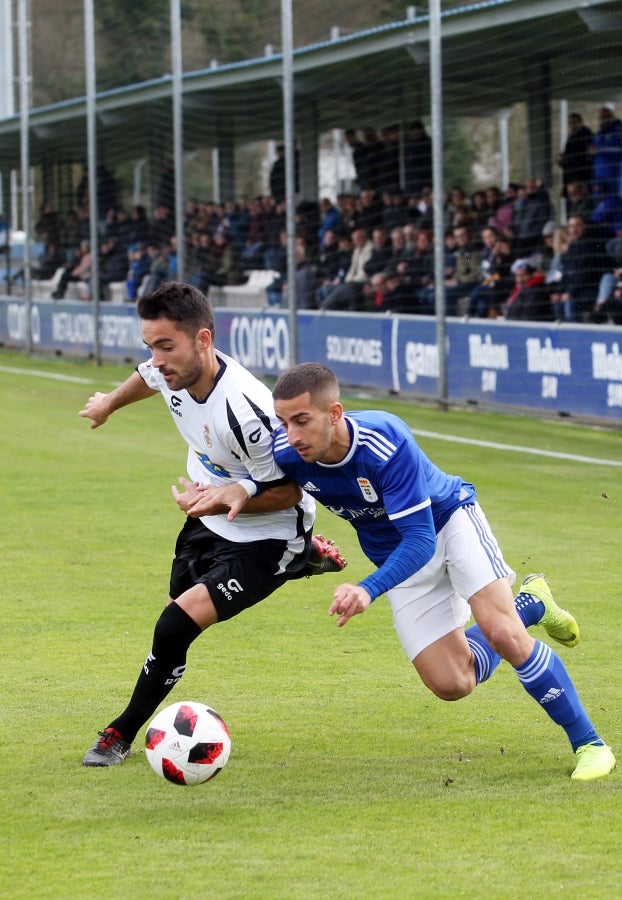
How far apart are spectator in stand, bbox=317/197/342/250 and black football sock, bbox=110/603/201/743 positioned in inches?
612

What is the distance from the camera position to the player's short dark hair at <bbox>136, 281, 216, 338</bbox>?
16.4 ft

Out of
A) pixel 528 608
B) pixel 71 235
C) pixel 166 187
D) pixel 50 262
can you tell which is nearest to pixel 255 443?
pixel 528 608

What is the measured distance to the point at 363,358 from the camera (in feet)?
57.5

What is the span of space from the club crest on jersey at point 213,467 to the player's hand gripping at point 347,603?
3.89ft

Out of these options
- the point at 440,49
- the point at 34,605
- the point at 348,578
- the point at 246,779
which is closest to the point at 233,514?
the point at 246,779

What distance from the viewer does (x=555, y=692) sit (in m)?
4.86

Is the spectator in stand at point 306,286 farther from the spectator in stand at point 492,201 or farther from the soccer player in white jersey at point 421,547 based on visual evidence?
the soccer player in white jersey at point 421,547

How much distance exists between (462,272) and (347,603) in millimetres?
13047

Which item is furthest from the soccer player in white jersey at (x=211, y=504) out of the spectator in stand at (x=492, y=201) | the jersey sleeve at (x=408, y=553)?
the spectator in stand at (x=492, y=201)

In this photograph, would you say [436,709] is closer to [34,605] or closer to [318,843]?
[318,843]

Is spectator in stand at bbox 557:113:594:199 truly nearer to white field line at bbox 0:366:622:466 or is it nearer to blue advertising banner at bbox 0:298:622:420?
blue advertising banner at bbox 0:298:622:420

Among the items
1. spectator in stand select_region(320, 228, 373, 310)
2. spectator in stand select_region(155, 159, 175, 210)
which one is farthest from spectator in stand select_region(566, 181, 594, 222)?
spectator in stand select_region(155, 159, 175, 210)

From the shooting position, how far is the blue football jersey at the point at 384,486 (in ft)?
15.4

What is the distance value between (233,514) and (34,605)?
9.62ft
